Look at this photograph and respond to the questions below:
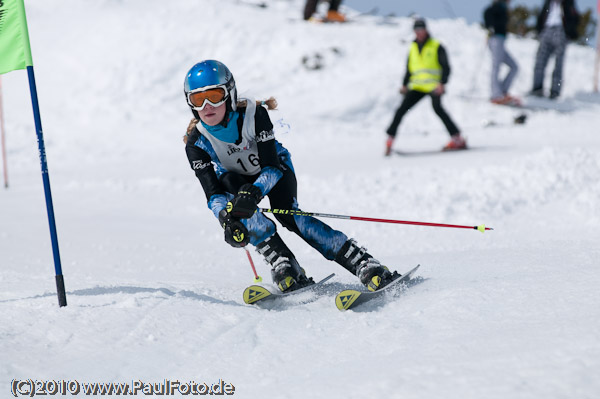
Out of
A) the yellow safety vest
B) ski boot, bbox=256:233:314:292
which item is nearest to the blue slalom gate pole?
ski boot, bbox=256:233:314:292

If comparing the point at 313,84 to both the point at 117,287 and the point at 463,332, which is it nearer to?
the point at 117,287

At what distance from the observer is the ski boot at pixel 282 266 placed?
3.77m

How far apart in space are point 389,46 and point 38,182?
32.3ft

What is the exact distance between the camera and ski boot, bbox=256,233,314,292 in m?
3.77

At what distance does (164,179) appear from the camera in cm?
850

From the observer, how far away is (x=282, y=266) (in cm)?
379

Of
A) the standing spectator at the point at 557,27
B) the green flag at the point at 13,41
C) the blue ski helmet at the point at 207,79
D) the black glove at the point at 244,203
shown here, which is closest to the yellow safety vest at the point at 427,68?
the standing spectator at the point at 557,27

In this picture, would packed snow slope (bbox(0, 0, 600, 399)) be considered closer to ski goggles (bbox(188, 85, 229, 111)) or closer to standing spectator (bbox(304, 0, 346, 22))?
ski goggles (bbox(188, 85, 229, 111))

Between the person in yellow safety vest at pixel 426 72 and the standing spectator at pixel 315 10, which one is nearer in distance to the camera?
the person in yellow safety vest at pixel 426 72

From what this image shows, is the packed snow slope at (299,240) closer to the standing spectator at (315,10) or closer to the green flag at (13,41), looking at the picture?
the standing spectator at (315,10)

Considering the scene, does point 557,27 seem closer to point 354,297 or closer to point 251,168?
point 251,168

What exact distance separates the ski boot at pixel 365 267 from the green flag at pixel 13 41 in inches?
89.6

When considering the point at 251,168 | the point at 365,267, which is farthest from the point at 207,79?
the point at 365,267

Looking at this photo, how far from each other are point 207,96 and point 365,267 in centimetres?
144
